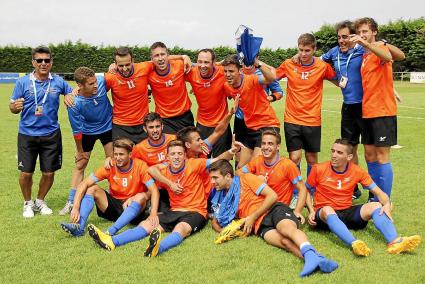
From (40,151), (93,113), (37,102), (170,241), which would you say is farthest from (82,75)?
(170,241)

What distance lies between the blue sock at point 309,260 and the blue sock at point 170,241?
137 cm

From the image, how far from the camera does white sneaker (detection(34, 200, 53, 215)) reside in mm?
6635

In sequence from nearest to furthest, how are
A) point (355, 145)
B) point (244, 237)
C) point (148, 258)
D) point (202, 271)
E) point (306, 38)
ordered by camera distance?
point (202, 271) → point (148, 258) → point (244, 237) → point (306, 38) → point (355, 145)

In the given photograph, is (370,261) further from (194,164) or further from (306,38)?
(306,38)

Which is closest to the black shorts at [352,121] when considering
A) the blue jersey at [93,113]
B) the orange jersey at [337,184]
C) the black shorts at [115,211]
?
the orange jersey at [337,184]

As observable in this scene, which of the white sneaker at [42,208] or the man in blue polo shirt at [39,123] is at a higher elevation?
the man in blue polo shirt at [39,123]

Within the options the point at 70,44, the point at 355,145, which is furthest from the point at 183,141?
the point at 70,44

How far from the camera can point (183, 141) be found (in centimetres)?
624

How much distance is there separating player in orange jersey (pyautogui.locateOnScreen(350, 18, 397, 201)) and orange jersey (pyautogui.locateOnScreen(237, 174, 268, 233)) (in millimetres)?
1723

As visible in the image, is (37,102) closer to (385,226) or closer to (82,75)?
(82,75)

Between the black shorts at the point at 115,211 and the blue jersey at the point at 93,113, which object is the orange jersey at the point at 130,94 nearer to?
the blue jersey at the point at 93,113

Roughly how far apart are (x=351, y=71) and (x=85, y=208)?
12.8ft

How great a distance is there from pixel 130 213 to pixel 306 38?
3228mm

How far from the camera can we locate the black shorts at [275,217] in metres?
5.16
